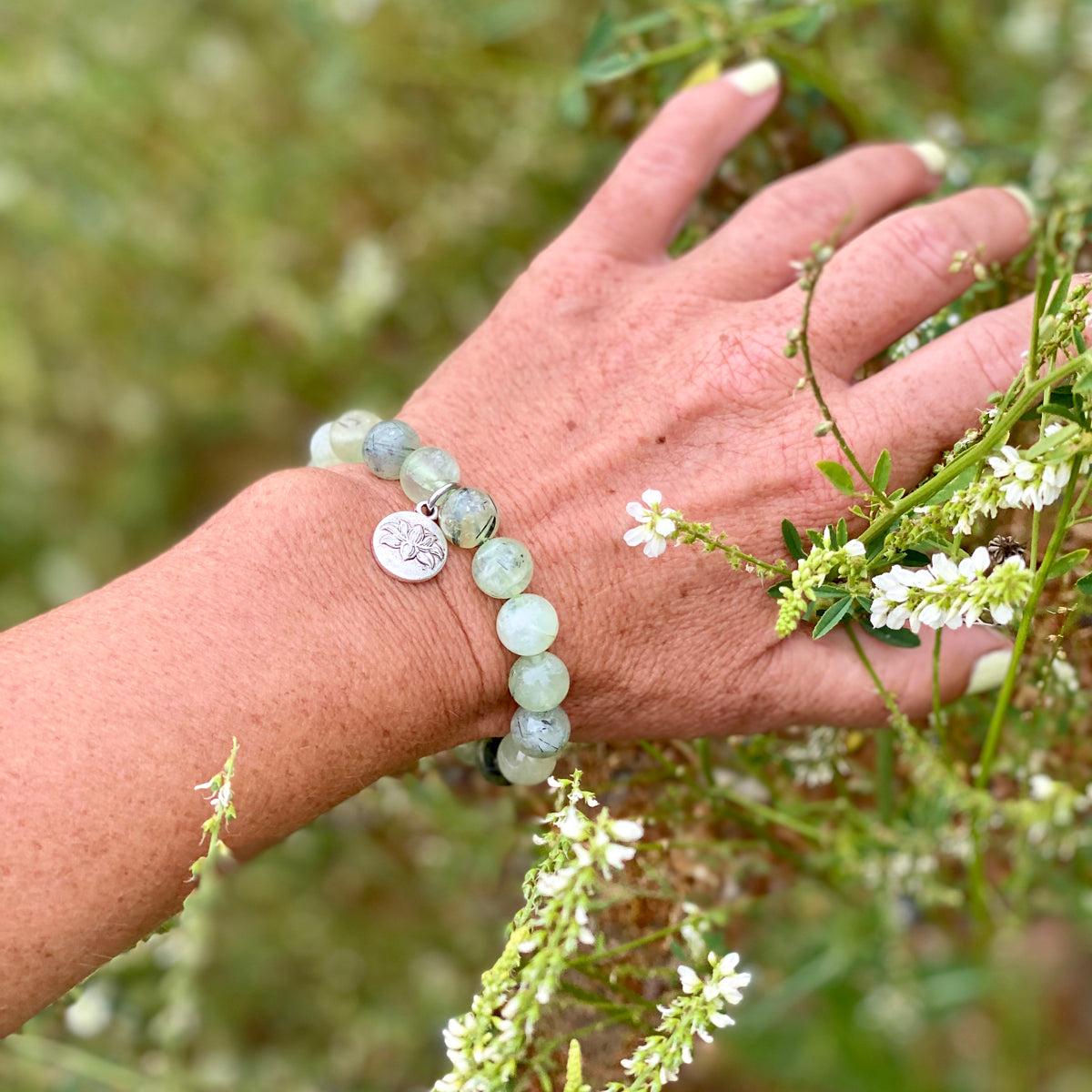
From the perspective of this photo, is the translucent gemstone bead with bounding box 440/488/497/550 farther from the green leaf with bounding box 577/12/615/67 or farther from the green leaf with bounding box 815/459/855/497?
the green leaf with bounding box 577/12/615/67

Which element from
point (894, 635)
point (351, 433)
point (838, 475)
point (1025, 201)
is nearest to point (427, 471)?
point (351, 433)

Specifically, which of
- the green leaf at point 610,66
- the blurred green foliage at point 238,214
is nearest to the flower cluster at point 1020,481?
the green leaf at point 610,66

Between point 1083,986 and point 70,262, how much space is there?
4.25 m

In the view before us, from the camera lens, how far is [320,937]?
9.77 feet

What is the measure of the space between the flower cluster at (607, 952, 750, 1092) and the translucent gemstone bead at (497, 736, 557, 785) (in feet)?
1.43

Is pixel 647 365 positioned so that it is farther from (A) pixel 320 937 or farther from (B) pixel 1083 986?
(B) pixel 1083 986

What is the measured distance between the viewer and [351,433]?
5.21 ft

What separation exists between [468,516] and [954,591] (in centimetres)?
66

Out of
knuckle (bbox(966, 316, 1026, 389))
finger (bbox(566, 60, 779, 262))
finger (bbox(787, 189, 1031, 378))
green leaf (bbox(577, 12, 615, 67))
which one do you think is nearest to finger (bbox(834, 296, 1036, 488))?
knuckle (bbox(966, 316, 1026, 389))

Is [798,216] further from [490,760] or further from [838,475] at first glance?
[490,760]

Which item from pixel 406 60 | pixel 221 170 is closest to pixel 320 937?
pixel 221 170

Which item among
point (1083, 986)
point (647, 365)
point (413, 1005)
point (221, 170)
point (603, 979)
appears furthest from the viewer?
point (1083, 986)

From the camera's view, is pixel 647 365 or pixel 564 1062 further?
pixel 647 365

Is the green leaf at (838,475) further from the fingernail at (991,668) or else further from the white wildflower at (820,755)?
the white wildflower at (820,755)
